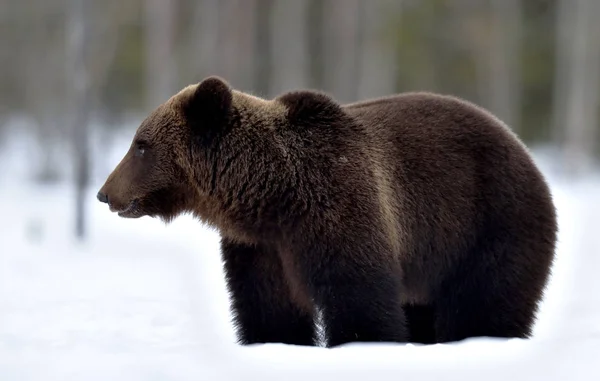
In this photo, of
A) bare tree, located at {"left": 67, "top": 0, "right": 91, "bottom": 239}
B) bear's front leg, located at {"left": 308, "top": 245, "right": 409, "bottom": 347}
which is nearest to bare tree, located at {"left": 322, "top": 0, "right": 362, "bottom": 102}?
bare tree, located at {"left": 67, "top": 0, "right": 91, "bottom": 239}

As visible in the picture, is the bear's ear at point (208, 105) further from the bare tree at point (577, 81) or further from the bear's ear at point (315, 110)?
the bare tree at point (577, 81)

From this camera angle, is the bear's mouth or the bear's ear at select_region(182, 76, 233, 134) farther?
the bear's mouth

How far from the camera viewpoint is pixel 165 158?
4859 mm

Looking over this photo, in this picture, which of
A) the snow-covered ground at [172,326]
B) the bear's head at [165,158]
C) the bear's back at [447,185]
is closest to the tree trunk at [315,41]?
the snow-covered ground at [172,326]

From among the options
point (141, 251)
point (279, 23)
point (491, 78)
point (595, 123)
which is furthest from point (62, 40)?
point (141, 251)

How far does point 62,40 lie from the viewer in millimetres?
27984

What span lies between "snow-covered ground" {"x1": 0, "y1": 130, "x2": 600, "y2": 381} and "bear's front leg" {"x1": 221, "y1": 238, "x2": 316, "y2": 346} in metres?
0.21

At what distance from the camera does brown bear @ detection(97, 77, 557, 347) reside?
184 inches

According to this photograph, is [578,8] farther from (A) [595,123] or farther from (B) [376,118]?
(B) [376,118]

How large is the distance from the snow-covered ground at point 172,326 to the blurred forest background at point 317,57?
10.9 meters

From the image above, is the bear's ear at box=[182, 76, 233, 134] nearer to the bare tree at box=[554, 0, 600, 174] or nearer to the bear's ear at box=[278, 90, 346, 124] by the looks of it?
the bear's ear at box=[278, 90, 346, 124]

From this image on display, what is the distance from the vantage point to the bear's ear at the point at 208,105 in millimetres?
4754

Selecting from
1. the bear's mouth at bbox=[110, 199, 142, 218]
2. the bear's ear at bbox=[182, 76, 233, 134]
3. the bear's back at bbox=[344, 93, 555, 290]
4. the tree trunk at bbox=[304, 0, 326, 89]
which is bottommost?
the tree trunk at bbox=[304, 0, 326, 89]

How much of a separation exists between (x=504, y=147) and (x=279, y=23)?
1030 inches
